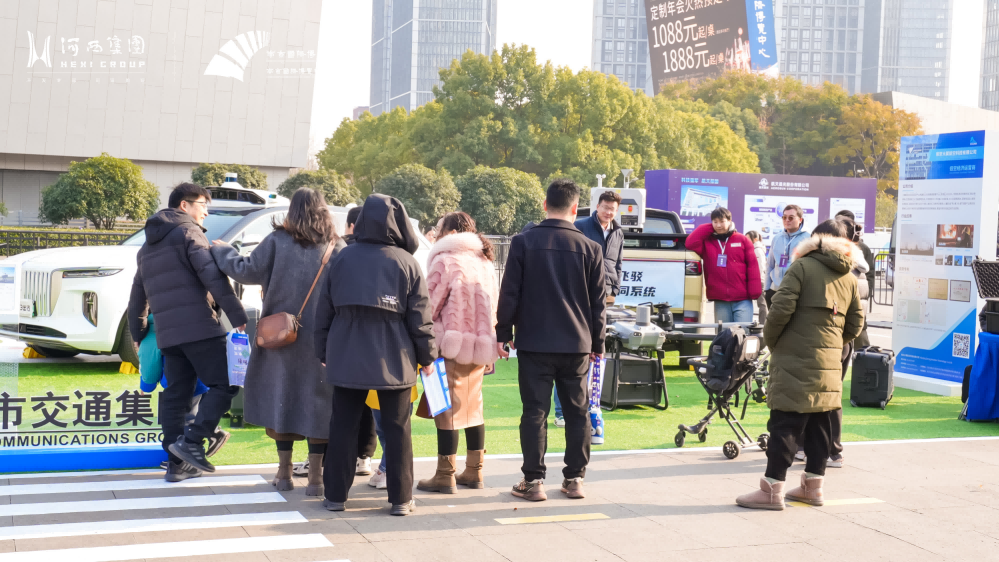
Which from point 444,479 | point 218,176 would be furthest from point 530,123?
point 444,479

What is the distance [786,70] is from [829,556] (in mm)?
166480

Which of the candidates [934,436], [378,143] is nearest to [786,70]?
[378,143]

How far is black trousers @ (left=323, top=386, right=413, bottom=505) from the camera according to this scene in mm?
5035

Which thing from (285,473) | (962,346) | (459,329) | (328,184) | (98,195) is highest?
(328,184)

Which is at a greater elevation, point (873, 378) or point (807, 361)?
point (807, 361)

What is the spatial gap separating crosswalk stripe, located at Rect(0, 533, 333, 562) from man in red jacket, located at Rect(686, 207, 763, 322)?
596 cm

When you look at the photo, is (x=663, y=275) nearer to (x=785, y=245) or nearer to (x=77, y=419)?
(x=785, y=245)

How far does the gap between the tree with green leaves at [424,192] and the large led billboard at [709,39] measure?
182 feet

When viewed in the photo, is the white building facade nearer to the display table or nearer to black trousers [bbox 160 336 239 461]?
the display table

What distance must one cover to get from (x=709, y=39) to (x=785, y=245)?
83439 millimetres

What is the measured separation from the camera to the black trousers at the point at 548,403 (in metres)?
5.41

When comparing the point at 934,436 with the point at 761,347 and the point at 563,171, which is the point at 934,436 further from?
the point at 563,171

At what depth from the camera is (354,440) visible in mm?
5098

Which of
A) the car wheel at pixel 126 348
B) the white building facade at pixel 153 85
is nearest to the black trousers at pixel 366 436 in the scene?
the car wheel at pixel 126 348
